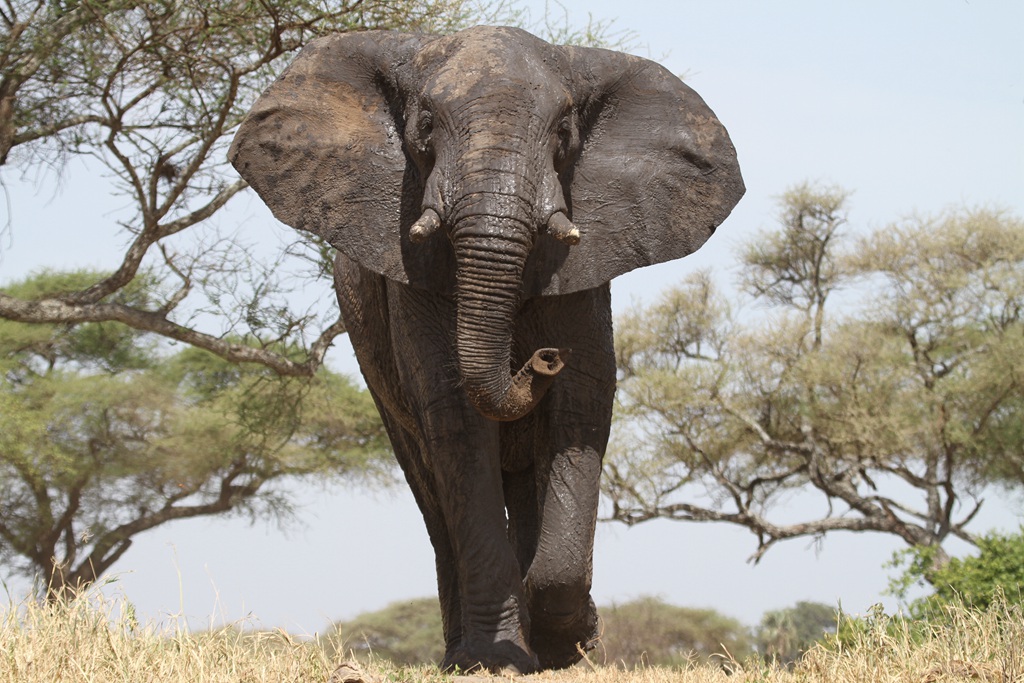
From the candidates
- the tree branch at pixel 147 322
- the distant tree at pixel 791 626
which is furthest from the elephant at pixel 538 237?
the distant tree at pixel 791 626

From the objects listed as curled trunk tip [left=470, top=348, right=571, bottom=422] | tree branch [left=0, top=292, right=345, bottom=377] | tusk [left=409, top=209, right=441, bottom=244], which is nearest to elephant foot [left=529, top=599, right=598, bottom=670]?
curled trunk tip [left=470, top=348, right=571, bottom=422]

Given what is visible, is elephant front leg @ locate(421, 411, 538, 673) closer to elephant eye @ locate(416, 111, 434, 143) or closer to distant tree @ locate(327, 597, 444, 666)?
elephant eye @ locate(416, 111, 434, 143)

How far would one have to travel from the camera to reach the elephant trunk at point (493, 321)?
18.1 ft

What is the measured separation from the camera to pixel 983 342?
25.8m

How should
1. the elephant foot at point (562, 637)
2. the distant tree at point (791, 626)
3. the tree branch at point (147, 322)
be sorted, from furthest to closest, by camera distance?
the distant tree at point (791, 626) < the tree branch at point (147, 322) < the elephant foot at point (562, 637)

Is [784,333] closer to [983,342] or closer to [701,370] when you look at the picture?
[701,370]

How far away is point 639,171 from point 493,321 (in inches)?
45.8

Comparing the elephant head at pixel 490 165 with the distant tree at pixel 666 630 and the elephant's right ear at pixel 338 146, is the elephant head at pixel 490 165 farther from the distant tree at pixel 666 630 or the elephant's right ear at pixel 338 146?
the distant tree at pixel 666 630

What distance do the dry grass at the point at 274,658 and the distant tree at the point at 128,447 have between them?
18169mm

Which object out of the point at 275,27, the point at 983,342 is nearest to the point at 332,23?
the point at 275,27

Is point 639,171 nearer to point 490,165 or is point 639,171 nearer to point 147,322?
point 490,165

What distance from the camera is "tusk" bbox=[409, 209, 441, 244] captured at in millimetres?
5617

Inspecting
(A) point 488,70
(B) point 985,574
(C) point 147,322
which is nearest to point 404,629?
(C) point 147,322

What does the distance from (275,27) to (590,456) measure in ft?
27.6
